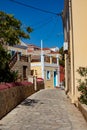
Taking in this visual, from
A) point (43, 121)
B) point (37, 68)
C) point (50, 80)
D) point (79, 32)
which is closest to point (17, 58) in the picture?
point (37, 68)

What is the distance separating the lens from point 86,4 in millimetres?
21000

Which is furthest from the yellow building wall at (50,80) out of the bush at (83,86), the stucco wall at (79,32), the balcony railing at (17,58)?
the bush at (83,86)

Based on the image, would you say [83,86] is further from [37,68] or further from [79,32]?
[37,68]

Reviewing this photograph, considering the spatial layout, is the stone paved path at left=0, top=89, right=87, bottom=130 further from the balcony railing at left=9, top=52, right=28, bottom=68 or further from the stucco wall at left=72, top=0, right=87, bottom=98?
the balcony railing at left=9, top=52, right=28, bottom=68

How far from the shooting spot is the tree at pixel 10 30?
18.0 m

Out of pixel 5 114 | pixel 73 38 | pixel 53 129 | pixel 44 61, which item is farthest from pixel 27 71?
pixel 53 129

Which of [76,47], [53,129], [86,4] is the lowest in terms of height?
[53,129]

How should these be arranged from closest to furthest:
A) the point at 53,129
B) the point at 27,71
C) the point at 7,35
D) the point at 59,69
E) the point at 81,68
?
the point at 53,129
the point at 7,35
the point at 81,68
the point at 27,71
the point at 59,69

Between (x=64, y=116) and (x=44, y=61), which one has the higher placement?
(x=44, y=61)

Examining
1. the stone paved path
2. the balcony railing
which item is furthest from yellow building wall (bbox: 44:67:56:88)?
the stone paved path

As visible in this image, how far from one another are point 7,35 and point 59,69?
150 feet

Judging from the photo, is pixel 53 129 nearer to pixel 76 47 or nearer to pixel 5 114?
pixel 5 114

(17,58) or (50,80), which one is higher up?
(17,58)

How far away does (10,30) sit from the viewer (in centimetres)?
1814
